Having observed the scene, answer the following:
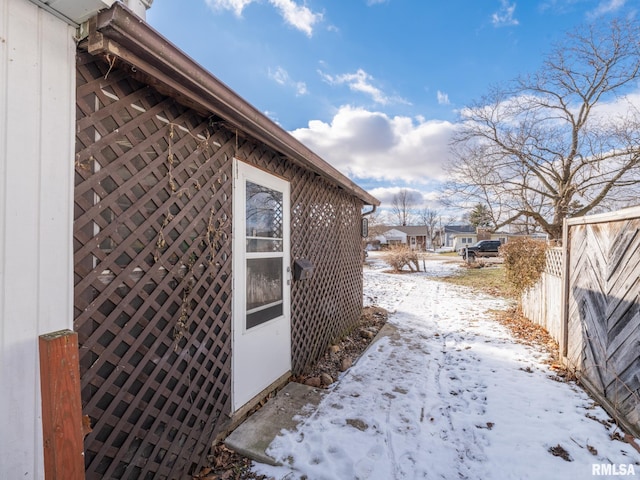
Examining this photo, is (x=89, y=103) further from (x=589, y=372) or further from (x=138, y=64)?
(x=589, y=372)

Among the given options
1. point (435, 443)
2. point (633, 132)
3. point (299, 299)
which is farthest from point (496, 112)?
point (435, 443)

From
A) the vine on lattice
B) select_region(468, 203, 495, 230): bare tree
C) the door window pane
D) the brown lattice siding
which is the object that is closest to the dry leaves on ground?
the brown lattice siding

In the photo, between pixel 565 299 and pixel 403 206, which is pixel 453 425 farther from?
pixel 403 206

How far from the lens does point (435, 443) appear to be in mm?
2318

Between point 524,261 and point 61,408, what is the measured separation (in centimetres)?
707

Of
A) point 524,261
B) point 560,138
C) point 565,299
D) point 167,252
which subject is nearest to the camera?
point 167,252

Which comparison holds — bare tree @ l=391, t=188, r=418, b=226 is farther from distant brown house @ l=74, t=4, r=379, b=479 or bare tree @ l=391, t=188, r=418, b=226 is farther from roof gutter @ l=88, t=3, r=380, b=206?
roof gutter @ l=88, t=3, r=380, b=206

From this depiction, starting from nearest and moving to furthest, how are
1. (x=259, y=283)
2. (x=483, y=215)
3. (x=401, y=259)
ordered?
(x=259, y=283) → (x=483, y=215) → (x=401, y=259)

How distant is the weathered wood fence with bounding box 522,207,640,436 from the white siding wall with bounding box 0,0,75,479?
3.92 meters

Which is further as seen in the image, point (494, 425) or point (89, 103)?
point (494, 425)

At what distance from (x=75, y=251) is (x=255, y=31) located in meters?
4.22

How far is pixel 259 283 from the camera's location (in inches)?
116

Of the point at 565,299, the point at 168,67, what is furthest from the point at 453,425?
the point at 168,67

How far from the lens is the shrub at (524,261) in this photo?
548 cm
